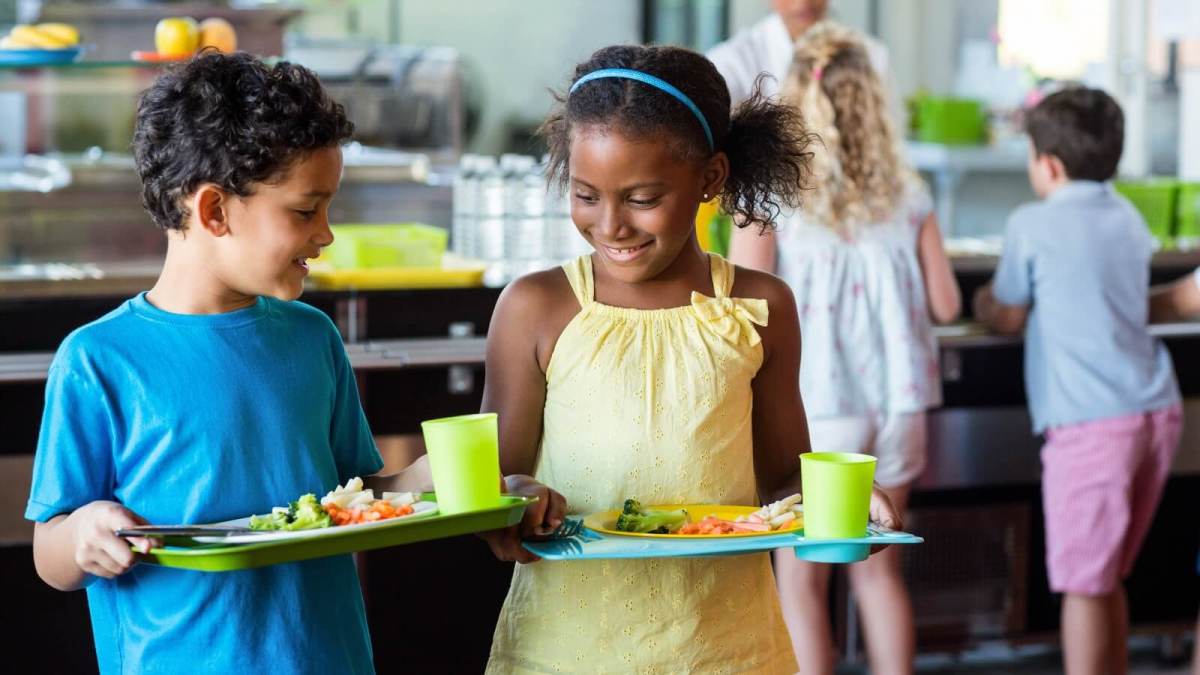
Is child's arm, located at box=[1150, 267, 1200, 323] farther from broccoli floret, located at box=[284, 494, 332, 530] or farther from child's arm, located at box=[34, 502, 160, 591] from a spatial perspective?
child's arm, located at box=[34, 502, 160, 591]

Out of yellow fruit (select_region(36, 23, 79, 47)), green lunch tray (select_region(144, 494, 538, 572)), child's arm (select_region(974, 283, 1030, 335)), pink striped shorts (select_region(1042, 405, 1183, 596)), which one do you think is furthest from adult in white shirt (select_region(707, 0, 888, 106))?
green lunch tray (select_region(144, 494, 538, 572))

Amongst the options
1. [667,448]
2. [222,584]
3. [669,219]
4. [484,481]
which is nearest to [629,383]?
[667,448]

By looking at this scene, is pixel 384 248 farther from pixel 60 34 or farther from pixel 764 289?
pixel 764 289

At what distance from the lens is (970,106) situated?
664 centimetres

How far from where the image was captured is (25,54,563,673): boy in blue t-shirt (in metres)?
1.50

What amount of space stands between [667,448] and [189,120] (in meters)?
0.62

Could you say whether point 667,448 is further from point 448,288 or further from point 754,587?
point 448,288

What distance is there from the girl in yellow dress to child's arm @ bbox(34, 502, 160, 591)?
48 centimetres

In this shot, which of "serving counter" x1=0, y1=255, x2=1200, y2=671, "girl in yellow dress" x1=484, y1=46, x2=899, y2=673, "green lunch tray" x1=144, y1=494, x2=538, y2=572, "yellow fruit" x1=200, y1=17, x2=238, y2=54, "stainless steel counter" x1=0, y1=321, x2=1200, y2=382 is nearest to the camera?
"green lunch tray" x1=144, y1=494, x2=538, y2=572

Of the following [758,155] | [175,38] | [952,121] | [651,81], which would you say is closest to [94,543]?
[651,81]

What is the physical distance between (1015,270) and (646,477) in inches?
68.5

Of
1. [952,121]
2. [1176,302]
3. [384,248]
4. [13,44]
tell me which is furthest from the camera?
[952,121]

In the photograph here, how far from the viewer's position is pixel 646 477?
1739 millimetres

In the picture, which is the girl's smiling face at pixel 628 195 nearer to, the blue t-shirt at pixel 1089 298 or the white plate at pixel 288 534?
the white plate at pixel 288 534
